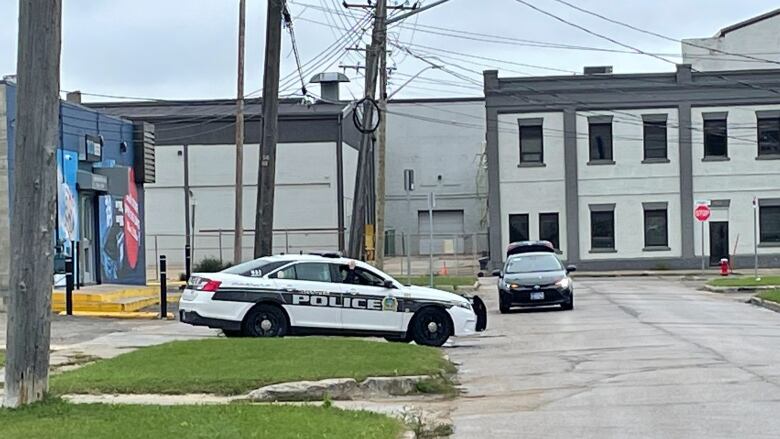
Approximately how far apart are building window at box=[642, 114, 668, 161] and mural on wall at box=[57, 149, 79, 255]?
30.9m

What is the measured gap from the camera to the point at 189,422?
9.68 m

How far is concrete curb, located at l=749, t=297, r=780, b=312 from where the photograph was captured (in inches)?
1076

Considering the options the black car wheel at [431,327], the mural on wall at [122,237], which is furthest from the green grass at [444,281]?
the black car wheel at [431,327]

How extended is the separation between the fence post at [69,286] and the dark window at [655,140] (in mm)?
33757

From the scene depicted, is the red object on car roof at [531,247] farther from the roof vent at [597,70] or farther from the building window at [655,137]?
the roof vent at [597,70]

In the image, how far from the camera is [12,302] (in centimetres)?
1038

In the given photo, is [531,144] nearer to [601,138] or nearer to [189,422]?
[601,138]

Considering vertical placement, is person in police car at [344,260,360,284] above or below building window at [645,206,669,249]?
below

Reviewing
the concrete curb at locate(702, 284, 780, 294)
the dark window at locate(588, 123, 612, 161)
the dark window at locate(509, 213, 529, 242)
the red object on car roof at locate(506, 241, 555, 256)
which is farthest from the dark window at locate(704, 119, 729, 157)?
the red object on car roof at locate(506, 241, 555, 256)

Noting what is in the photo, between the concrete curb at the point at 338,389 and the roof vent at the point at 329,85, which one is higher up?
the roof vent at the point at 329,85

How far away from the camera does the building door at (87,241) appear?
29531 mm

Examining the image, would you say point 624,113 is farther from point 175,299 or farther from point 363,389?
point 363,389

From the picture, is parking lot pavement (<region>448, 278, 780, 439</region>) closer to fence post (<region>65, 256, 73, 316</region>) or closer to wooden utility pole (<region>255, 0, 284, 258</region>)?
wooden utility pole (<region>255, 0, 284, 258</region>)

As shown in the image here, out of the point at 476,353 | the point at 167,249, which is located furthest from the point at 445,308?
the point at 167,249
